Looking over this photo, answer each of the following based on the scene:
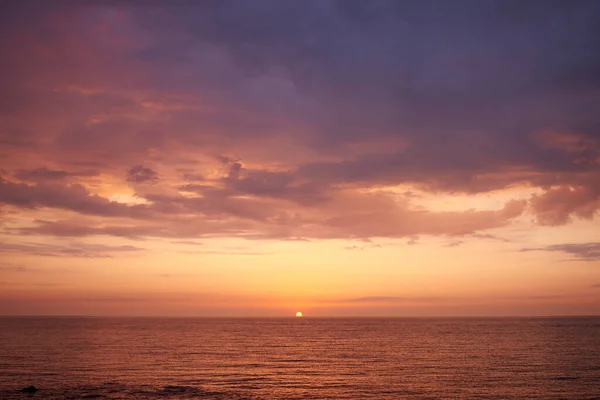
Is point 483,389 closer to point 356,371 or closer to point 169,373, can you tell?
point 356,371

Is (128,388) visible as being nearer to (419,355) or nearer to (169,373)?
(169,373)

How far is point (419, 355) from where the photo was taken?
9981 cm

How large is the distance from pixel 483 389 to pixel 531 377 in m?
12.6

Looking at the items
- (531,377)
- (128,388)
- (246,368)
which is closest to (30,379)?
(128,388)

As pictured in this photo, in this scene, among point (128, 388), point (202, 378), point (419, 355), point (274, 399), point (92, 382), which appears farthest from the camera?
point (419, 355)

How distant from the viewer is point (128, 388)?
59.6 meters

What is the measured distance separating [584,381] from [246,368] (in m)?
45.3

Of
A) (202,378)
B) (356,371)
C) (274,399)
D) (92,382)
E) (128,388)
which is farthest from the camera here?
(356,371)

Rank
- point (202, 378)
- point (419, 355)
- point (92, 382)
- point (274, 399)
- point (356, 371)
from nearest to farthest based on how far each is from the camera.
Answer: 1. point (274, 399)
2. point (92, 382)
3. point (202, 378)
4. point (356, 371)
5. point (419, 355)

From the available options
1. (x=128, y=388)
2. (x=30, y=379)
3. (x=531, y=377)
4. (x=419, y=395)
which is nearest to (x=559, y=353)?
(x=531, y=377)

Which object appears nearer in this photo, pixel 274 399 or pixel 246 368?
pixel 274 399

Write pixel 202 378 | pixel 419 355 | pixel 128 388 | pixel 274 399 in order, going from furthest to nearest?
pixel 419 355, pixel 202 378, pixel 128 388, pixel 274 399

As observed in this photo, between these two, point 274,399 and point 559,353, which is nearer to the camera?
point 274,399

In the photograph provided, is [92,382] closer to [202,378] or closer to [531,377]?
[202,378]
